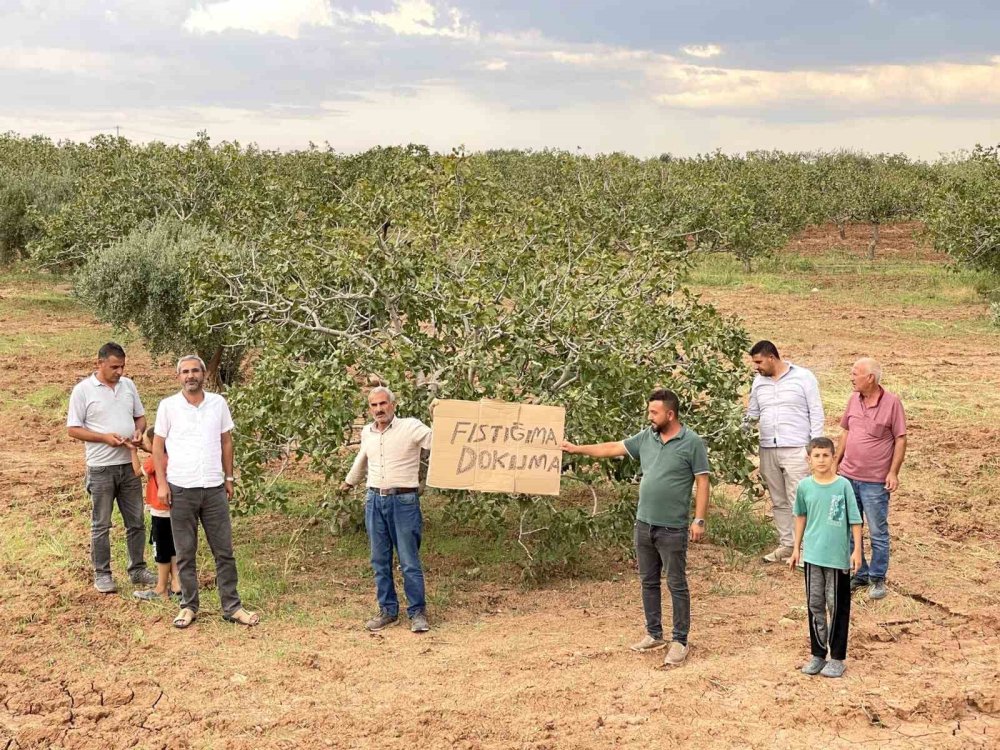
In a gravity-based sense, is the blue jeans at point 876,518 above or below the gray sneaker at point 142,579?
above

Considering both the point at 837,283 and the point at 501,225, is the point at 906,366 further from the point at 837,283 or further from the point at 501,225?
the point at 837,283

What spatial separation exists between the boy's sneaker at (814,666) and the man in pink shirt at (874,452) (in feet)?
4.38

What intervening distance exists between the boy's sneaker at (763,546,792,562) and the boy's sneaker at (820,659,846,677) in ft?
7.10

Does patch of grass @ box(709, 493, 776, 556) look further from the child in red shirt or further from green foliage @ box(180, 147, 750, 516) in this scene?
the child in red shirt

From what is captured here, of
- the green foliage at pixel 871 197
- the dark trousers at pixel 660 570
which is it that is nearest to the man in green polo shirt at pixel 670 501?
the dark trousers at pixel 660 570

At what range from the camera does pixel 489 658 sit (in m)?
5.96

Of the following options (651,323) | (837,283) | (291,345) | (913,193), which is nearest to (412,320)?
(291,345)

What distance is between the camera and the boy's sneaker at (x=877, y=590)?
6727 mm

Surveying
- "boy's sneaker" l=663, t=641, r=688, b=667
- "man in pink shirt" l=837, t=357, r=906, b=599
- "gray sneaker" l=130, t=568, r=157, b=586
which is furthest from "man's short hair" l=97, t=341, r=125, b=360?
"man in pink shirt" l=837, t=357, r=906, b=599

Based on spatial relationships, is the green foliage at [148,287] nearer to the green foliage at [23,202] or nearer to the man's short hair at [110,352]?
the man's short hair at [110,352]

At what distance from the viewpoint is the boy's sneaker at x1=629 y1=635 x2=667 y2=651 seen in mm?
5895

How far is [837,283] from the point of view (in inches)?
1107

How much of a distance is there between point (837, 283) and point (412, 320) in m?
22.6

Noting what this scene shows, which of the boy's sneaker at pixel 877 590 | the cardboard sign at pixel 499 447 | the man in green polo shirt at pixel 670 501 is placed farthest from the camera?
the boy's sneaker at pixel 877 590
